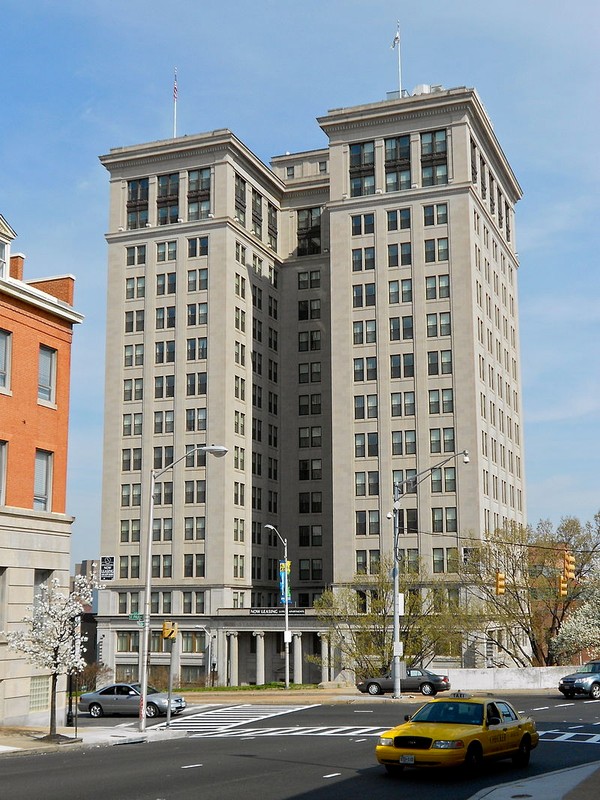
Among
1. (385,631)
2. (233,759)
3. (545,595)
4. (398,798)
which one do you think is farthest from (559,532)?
(398,798)

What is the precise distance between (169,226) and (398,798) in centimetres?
9223

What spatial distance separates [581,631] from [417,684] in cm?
2206

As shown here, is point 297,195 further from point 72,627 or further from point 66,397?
point 72,627

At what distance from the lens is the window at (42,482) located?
128ft

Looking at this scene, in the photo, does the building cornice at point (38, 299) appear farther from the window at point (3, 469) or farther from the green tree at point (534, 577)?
the green tree at point (534, 577)

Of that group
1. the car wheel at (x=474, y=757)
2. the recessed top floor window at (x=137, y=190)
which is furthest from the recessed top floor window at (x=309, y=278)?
the car wheel at (x=474, y=757)

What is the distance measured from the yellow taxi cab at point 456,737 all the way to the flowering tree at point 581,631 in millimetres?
49138

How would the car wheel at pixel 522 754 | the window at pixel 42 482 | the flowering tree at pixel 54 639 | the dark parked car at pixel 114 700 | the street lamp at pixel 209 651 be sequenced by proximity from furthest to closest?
1. the street lamp at pixel 209 651
2. the dark parked car at pixel 114 700
3. the window at pixel 42 482
4. the flowering tree at pixel 54 639
5. the car wheel at pixel 522 754

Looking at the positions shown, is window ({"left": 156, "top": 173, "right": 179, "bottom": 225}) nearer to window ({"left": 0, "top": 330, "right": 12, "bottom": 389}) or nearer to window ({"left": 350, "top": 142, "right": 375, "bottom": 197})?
window ({"left": 350, "top": 142, "right": 375, "bottom": 197})

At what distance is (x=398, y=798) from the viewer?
18406 millimetres

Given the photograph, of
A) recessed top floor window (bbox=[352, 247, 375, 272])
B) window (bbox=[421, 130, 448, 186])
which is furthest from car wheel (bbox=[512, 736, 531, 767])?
window (bbox=[421, 130, 448, 186])

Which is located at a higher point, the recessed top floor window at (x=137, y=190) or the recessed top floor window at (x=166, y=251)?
the recessed top floor window at (x=137, y=190)

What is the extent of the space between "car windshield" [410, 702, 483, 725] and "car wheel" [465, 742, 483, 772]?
0.59 m

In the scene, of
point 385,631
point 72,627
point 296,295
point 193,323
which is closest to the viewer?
point 72,627
